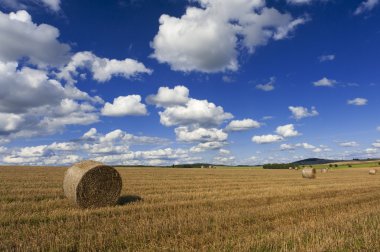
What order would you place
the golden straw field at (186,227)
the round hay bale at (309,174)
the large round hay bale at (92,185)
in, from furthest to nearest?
the round hay bale at (309,174)
the large round hay bale at (92,185)
the golden straw field at (186,227)

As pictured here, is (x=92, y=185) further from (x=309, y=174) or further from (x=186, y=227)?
(x=309, y=174)

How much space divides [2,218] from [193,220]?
4.81m

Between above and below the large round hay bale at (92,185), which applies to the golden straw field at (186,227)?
below

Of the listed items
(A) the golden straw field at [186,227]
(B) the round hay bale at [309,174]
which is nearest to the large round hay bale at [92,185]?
(A) the golden straw field at [186,227]

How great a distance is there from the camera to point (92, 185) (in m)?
13.9

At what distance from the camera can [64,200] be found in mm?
13469

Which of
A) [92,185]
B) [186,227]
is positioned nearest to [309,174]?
[92,185]

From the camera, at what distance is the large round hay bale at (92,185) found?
Answer: 43.9 ft

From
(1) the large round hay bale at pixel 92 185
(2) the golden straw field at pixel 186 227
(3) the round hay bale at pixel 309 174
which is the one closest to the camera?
(2) the golden straw field at pixel 186 227

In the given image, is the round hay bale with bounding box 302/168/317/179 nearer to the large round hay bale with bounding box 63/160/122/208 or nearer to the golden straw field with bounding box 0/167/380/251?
the golden straw field with bounding box 0/167/380/251

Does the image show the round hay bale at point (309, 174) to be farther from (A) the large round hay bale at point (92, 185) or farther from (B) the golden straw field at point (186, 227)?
(A) the large round hay bale at point (92, 185)

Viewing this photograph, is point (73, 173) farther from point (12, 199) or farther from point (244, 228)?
point (244, 228)

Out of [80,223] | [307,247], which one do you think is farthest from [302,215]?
[80,223]

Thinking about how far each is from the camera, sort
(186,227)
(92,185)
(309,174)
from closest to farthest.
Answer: (186,227), (92,185), (309,174)
